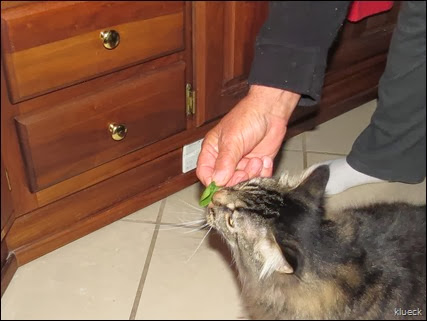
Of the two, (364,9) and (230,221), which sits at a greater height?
(364,9)

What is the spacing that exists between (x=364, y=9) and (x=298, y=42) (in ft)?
2.28

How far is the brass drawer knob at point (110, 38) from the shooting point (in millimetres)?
1321

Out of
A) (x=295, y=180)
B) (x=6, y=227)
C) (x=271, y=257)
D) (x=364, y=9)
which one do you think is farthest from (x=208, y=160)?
(x=364, y=9)

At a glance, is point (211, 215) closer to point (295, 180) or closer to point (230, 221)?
point (230, 221)

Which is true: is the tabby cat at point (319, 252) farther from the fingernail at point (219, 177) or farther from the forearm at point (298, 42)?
the forearm at point (298, 42)

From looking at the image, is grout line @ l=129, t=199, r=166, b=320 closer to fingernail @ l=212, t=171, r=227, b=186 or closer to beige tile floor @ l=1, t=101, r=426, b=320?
beige tile floor @ l=1, t=101, r=426, b=320

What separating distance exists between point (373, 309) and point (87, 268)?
75 centimetres

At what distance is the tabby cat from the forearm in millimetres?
213

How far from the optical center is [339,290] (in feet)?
4.04

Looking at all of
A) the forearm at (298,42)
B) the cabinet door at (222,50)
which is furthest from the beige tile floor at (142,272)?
the forearm at (298,42)

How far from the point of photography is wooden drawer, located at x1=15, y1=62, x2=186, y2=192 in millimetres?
1358

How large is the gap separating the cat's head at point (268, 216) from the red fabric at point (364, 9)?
76 centimetres

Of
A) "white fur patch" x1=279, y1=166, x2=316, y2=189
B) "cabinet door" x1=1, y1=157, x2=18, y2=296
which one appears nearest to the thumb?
"white fur patch" x1=279, y1=166, x2=316, y2=189

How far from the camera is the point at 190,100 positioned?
64.1 inches
